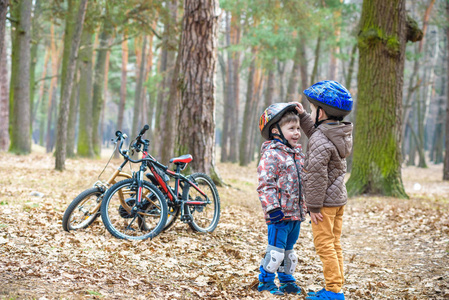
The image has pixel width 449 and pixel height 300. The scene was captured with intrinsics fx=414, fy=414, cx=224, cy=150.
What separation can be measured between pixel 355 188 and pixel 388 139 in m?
1.47

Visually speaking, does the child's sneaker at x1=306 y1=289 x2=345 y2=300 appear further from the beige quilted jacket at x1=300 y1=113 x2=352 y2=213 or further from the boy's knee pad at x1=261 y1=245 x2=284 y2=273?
the beige quilted jacket at x1=300 y1=113 x2=352 y2=213

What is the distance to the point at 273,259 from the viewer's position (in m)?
3.75

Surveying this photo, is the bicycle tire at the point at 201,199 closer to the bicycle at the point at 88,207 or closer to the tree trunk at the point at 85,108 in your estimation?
the bicycle at the point at 88,207

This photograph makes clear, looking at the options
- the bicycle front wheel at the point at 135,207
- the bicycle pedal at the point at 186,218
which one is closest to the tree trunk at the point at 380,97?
the bicycle pedal at the point at 186,218

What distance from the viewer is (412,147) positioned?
3834 cm

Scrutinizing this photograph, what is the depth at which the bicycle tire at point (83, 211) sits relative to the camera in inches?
210

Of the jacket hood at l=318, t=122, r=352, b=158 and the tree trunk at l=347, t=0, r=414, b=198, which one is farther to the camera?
the tree trunk at l=347, t=0, r=414, b=198

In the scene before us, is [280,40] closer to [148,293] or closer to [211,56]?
[211,56]

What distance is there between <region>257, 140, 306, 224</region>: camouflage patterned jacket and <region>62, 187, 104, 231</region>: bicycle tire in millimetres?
2638

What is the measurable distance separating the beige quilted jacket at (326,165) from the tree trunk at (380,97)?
706 cm

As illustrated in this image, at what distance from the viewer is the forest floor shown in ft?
12.0

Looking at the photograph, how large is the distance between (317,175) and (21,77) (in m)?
16.6

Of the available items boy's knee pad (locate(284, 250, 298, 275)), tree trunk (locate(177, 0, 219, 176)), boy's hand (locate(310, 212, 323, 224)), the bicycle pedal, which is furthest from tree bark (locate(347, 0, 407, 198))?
boy's hand (locate(310, 212, 323, 224))

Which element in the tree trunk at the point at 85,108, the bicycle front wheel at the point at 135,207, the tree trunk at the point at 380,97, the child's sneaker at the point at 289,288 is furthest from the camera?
the tree trunk at the point at 85,108
